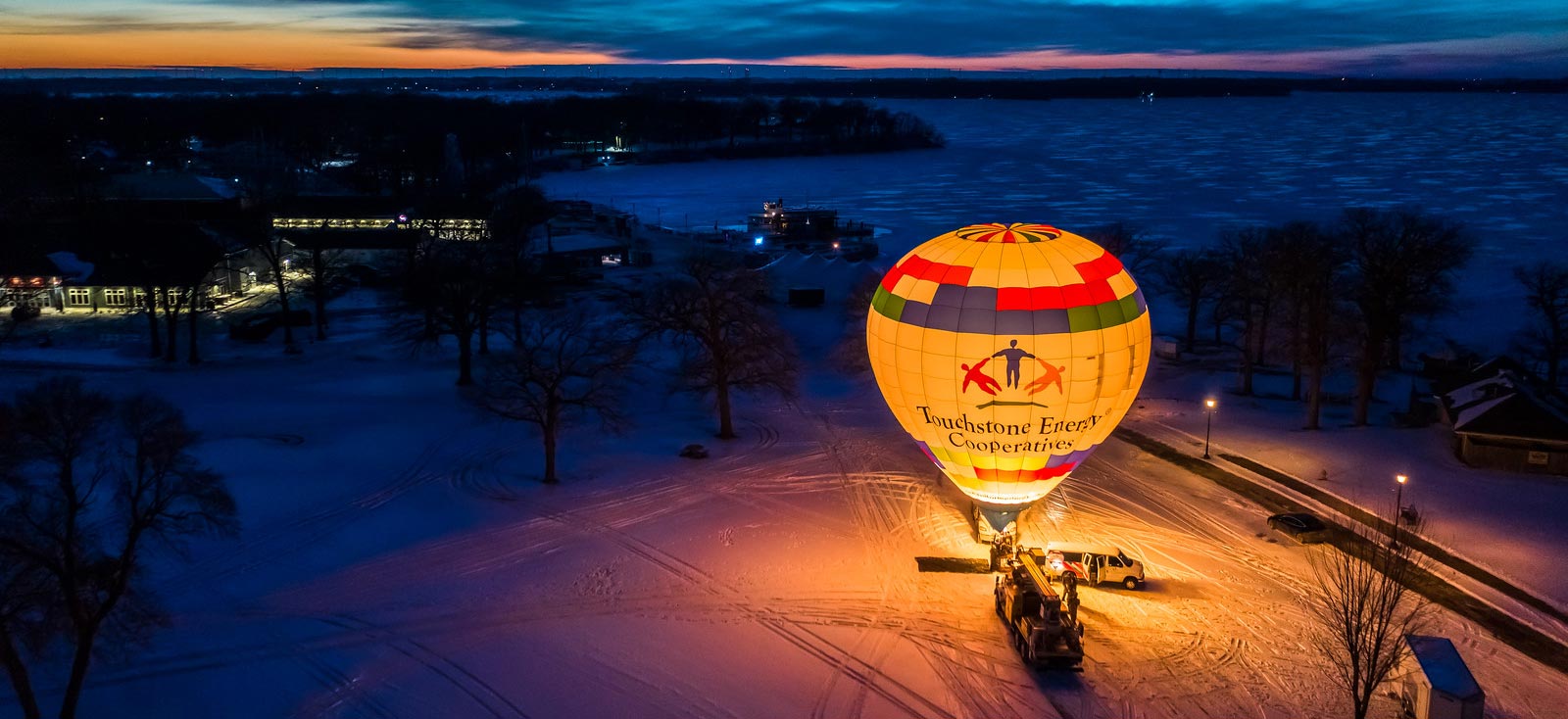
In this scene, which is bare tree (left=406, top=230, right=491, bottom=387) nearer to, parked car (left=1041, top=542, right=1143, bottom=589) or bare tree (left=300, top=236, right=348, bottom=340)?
bare tree (left=300, top=236, right=348, bottom=340)

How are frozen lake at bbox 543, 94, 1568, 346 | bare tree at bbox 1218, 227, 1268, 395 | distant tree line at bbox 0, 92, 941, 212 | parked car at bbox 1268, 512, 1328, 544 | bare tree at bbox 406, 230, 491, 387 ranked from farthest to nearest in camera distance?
1. distant tree line at bbox 0, 92, 941, 212
2. frozen lake at bbox 543, 94, 1568, 346
3. bare tree at bbox 406, 230, 491, 387
4. bare tree at bbox 1218, 227, 1268, 395
5. parked car at bbox 1268, 512, 1328, 544

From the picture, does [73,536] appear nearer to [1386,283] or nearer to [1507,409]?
[1507,409]

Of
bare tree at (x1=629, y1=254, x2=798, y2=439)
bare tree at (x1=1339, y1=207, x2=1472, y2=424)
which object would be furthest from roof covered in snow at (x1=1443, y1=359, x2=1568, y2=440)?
bare tree at (x1=629, y1=254, x2=798, y2=439)

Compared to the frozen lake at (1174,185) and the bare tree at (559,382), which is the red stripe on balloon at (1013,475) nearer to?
the bare tree at (559,382)

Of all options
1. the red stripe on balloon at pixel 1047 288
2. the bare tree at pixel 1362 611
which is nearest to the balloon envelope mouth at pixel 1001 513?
the red stripe on balloon at pixel 1047 288

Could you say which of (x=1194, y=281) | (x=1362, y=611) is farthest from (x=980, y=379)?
(x=1194, y=281)

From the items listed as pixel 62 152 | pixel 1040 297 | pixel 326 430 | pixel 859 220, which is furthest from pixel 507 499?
pixel 62 152

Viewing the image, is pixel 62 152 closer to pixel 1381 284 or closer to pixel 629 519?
pixel 629 519
